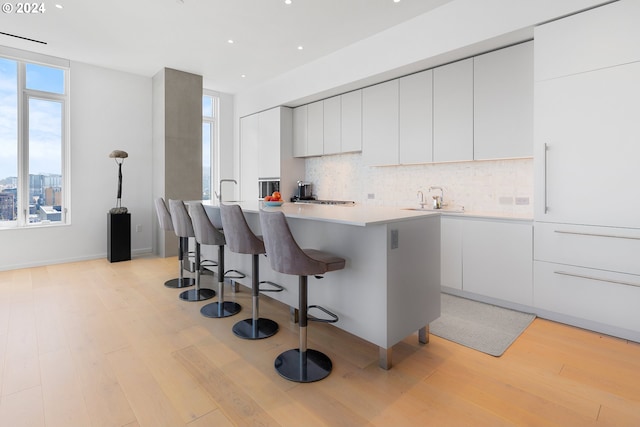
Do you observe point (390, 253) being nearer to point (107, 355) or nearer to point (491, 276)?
point (491, 276)

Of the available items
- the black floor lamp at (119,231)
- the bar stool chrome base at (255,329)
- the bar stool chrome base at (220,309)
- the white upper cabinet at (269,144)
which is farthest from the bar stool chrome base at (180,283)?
the white upper cabinet at (269,144)

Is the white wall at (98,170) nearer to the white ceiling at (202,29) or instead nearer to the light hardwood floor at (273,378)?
the white ceiling at (202,29)

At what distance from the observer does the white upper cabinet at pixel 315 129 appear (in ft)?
17.5

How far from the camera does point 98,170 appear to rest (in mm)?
5406

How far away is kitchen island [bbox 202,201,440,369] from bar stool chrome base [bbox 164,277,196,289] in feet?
6.49

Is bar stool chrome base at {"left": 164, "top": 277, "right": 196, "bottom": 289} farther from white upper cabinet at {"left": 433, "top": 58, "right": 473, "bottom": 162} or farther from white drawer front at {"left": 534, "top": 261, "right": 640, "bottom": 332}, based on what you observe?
white drawer front at {"left": 534, "top": 261, "right": 640, "bottom": 332}

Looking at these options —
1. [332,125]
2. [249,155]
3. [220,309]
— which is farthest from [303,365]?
[249,155]

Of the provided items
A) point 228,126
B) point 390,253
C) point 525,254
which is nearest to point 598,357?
point 525,254

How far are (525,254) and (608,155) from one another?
39.6 inches

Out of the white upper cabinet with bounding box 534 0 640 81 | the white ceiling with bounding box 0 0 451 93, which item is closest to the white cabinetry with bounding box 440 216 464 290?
the white upper cabinet with bounding box 534 0 640 81

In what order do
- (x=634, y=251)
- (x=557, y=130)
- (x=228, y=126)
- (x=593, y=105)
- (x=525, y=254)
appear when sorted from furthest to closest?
(x=228, y=126) → (x=525, y=254) → (x=557, y=130) → (x=593, y=105) → (x=634, y=251)

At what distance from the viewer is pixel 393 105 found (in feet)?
14.0

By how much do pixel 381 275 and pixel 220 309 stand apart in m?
1.67

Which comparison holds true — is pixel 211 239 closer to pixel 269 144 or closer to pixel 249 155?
pixel 269 144
